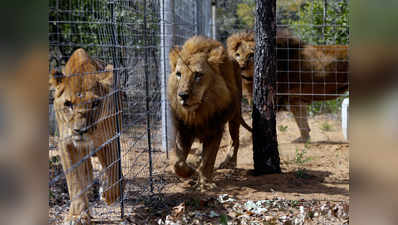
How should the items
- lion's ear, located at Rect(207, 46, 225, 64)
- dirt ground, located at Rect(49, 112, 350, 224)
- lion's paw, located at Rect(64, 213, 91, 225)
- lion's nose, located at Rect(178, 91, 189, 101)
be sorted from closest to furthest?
1. lion's paw, located at Rect(64, 213, 91, 225)
2. dirt ground, located at Rect(49, 112, 350, 224)
3. lion's nose, located at Rect(178, 91, 189, 101)
4. lion's ear, located at Rect(207, 46, 225, 64)

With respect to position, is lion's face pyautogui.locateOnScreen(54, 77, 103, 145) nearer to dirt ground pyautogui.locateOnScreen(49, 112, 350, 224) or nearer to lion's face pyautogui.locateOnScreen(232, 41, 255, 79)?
dirt ground pyautogui.locateOnScreen(49, 112, 350, 224)

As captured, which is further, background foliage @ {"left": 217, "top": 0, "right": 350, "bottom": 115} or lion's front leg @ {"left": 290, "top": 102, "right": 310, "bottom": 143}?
background foliage @ {"left": 217, "top": 0, "right": 350, "bottom": 115}

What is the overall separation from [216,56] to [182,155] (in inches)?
55.6

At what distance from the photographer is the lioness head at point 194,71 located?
5117 millimetres

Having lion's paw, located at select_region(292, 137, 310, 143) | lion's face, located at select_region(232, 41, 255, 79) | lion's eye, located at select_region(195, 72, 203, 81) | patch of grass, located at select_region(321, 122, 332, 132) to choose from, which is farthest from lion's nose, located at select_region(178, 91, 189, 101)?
patch of grass, located at select_region(321, 122, 332, 132)

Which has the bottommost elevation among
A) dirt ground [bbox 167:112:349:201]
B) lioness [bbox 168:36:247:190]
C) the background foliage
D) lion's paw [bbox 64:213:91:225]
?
dirt ground [bbox 167:112:349:201]

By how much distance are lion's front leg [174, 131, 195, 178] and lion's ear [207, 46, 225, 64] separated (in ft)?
3.43

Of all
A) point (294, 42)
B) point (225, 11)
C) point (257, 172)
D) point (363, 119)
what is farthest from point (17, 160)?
point (225, 11)

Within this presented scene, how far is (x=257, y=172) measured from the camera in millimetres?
6117

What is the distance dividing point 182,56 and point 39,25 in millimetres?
4294

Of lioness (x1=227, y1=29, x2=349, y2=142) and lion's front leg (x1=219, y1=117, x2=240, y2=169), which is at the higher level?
lioness (x1=227, y1=29, x2=349, y2=142)

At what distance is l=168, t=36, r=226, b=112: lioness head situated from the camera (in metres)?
5.12

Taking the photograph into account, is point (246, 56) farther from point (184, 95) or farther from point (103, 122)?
point (103, 122)

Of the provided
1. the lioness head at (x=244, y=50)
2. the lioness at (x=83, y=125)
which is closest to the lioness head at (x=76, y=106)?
the lioness at (x=83, y=125)
